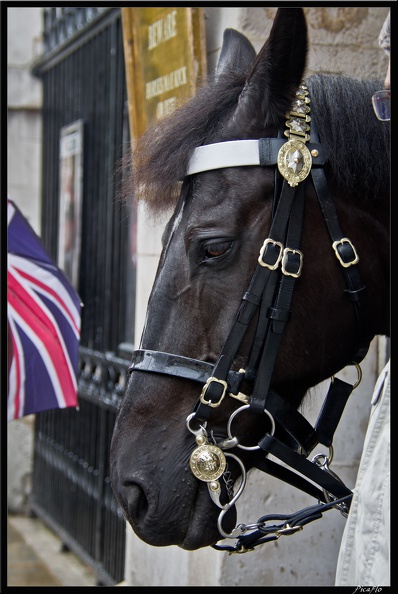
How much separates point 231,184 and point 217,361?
0.46 metres

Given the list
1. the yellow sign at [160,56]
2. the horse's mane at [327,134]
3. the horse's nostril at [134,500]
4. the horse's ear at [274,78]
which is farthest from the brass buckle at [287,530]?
the yellow sign at [160,56]

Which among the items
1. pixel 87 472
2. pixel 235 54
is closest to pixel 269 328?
pixel 235 54

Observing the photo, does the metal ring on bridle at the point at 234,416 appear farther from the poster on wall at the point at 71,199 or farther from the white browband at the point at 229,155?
the poster on wall at the point at 71,199

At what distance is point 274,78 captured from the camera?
81.6 inches

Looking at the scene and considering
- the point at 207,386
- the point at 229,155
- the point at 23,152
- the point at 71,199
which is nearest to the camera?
the point at 207,386

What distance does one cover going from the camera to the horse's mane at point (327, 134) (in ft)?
6.89

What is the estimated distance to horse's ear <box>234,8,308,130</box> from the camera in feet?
6.61

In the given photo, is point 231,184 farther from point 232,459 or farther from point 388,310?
point 232,459

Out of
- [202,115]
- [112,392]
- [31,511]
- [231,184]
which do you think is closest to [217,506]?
[231,184]

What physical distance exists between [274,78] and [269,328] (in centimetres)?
66

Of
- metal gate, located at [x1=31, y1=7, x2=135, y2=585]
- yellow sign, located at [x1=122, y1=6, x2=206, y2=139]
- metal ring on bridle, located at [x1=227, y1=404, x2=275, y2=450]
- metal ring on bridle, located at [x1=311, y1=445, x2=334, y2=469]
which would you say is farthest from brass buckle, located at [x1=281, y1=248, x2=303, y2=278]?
metal gate, located at [x1=31, y1=7, x2=135, y2=585]

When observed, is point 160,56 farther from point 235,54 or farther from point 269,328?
point 269,328

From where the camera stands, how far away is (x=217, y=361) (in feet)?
6.46

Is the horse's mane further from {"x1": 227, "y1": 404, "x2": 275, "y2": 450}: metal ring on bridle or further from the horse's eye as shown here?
{"x1": 227, "y1": 404, "x2": 275, "y2": 450}: metal ring on bridle
